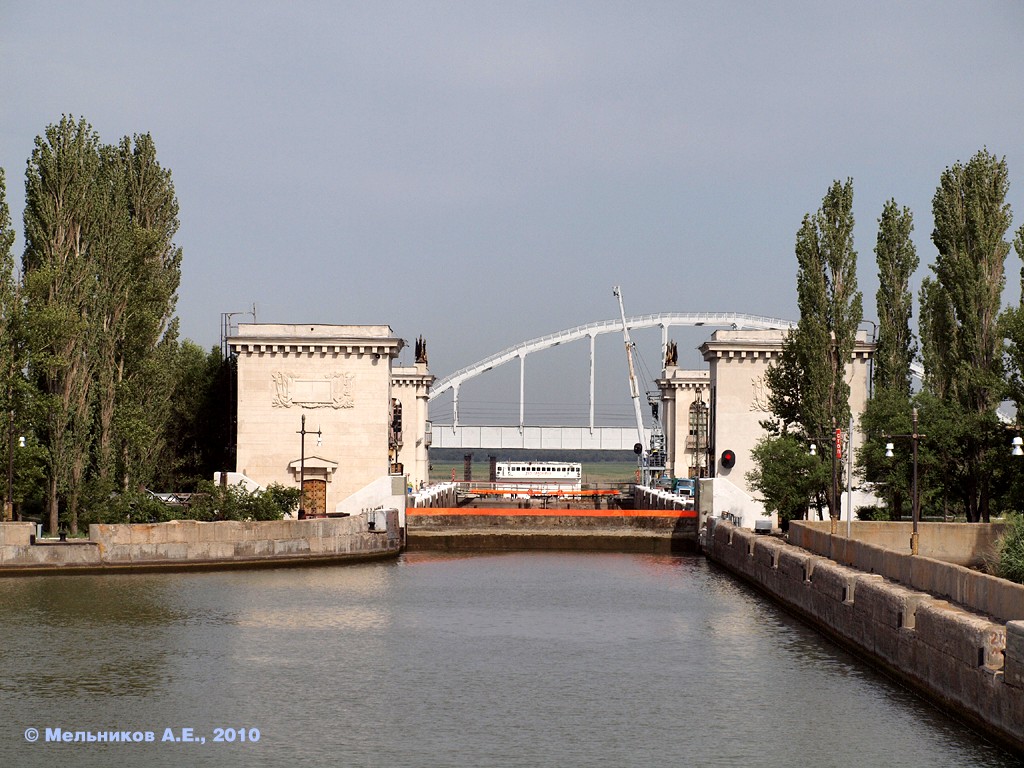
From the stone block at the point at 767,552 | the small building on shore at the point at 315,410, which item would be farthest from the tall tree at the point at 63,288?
the stone block at the point at 767,552

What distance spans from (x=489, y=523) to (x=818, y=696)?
131 feet

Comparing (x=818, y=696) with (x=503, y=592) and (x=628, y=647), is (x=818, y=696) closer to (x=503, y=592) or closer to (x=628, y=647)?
(x=628, y=647)

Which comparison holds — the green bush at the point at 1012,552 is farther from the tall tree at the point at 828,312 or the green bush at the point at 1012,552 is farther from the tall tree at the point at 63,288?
the tall tree at the point at 63,288

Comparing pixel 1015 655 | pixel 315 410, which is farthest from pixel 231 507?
pixel 1015 655

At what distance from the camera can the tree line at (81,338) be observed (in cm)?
5366

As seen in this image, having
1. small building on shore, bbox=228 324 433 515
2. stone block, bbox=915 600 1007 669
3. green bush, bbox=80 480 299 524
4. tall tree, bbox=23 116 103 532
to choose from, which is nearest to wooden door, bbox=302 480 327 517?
small building on shore, bbox=228 324 433 515

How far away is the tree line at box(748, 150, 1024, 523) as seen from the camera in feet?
193

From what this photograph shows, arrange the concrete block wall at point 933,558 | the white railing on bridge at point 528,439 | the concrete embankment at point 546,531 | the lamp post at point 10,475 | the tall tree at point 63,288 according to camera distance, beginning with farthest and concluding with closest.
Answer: the white railing on bridge at point 528,439 < the concrete embankment at point 546,531 < the tall tree at point 63,288 < the lamp post at point 10,475 < the concrete block wall at point 933,558

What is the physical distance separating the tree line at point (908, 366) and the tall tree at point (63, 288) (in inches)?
1257

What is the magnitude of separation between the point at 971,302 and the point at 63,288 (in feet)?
130

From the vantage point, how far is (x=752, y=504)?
73625 millimetres

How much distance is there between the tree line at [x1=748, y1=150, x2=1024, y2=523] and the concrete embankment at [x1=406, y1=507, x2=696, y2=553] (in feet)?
19.3

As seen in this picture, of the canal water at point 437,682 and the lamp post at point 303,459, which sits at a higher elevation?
the lamp post at point 303,459

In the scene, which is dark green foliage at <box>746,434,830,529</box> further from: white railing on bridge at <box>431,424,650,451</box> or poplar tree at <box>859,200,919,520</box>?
white railing on bridge at <box>431,424,650,451</box>
